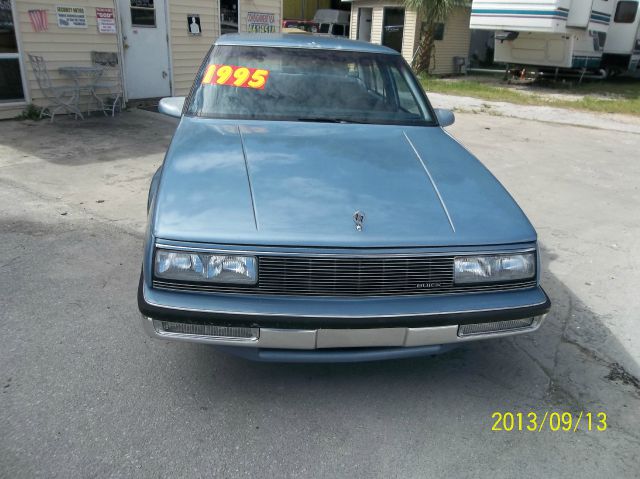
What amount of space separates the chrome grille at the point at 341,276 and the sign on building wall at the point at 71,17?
8.35 meters

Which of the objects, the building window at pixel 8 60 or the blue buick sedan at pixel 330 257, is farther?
the building window at pixel 8 60

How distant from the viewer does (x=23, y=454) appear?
88.3 inches

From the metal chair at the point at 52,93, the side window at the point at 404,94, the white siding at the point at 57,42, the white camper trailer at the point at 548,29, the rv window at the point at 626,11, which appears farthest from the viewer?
the rv window at the point at 626,11

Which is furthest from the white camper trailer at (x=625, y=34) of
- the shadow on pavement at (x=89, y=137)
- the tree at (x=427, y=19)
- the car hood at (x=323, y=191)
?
the car hood at (x=323, y=191)

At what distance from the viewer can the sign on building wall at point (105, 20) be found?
9289 mm

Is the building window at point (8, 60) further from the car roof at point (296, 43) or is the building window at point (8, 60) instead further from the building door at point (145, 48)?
the car roof at point (296, 43)

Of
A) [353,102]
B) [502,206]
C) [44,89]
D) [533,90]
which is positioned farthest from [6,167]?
[533,90]

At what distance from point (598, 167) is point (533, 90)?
992cm

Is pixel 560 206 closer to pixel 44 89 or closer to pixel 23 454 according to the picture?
pixel 23 454

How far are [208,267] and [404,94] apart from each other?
2.24 meters

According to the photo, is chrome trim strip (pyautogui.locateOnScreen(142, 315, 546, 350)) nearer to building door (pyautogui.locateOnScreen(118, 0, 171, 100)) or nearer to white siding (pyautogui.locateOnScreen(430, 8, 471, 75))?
building door (pyautogui.locateOnScreen(118, 0, 171, 100))

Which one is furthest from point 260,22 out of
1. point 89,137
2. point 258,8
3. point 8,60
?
point 89,137

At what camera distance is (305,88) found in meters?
3.62

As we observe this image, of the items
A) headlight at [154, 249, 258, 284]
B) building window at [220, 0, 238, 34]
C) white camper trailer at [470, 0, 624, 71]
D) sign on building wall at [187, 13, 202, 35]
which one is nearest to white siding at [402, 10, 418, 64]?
white camper trailer at [470, 0, 624, 71]
